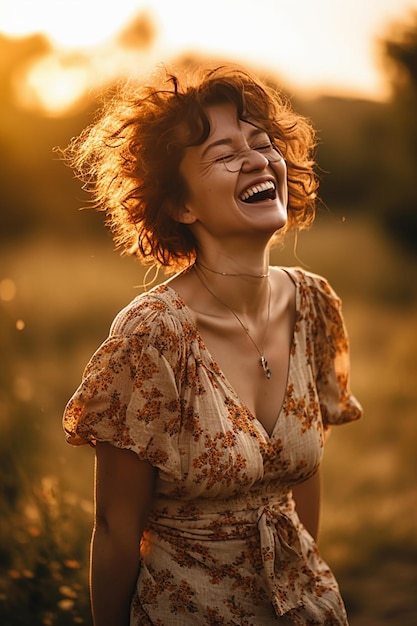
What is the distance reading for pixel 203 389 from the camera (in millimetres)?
1991

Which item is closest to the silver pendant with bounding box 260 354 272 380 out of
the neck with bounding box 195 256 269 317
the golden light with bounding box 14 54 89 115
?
the neck with bounding box 195 256 269 317

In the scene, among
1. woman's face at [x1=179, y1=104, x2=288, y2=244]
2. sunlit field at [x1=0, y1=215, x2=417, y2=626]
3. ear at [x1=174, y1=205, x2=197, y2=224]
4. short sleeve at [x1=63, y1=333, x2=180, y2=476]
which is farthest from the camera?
sunlit field at [x1=0, y1=215, x2=417, y2=626]

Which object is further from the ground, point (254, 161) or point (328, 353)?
point (254, 161)

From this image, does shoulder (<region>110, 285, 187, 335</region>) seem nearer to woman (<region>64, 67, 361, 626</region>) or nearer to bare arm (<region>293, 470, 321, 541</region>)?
woman (<region>64, 67, 361, 626</region>)

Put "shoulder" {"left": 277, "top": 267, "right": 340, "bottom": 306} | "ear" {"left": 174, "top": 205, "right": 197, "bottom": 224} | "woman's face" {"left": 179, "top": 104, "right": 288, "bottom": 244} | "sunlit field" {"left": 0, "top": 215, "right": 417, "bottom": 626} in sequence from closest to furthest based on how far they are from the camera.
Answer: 1. "woman's face" {"left": 179, "top": 104, "right": 288, "bottom": 244}
2. "ear" {"left": 174, "top": 205, "right": 197, "bottom": 224}
3. "shoulder" {"left": 277, "top": 267, "right": 340, "bottom": 306}
4. "sunlit field" {"left": 0, "top": 215, "right": 417, "bottom": 626}

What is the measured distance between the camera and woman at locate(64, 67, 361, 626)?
1.96m

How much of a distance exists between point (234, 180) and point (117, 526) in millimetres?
860

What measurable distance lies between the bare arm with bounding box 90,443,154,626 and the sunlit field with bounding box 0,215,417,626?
1.49 feet

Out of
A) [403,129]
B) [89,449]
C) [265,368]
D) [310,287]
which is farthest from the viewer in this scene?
[403,129]

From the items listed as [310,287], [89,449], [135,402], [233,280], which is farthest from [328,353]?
[89,449]

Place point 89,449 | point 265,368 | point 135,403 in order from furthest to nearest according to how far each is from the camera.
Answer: point 89,449
point 265,368
point 135,403

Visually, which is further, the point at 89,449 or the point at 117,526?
the point at 89,449

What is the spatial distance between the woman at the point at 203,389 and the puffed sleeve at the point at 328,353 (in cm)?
7

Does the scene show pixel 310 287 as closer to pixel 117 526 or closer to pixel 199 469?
pixel 199 469
